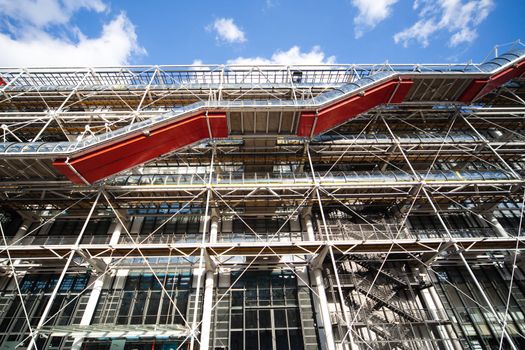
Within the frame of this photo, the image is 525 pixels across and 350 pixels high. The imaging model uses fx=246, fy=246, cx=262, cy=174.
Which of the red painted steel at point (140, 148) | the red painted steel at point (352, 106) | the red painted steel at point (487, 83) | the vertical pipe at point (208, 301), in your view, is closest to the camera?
the vertical pipe at point (208, 301)

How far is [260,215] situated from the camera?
1524 centimetres

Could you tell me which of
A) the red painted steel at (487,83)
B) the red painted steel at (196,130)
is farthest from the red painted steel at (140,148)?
the red painted steel at (487,83)

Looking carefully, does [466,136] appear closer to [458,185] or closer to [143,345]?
[458,185]

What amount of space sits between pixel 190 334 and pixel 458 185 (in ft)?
48.1

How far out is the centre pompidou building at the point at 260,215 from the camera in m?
11.5

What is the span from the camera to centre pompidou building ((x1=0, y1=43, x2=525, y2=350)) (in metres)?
11.5

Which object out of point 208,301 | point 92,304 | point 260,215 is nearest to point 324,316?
point 208,301

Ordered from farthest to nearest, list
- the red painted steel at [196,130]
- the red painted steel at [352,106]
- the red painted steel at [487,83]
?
the red painted steel at [487,83]
the red painted steel at [352,106]
the red painted steel at [196,130]

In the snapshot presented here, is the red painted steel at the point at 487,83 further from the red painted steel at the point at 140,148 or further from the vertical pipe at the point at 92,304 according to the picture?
the vertical pipe at the point at 92,304

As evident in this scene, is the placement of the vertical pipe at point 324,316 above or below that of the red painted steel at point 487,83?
below

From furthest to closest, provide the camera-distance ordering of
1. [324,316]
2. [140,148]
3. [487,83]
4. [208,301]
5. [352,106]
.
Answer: [487,83] < [352,106] < [140,148] < [208,301] < [324,316]

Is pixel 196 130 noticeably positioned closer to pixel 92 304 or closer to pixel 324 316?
pixel 92 304

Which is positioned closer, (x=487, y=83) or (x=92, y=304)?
(x=92, y=304)

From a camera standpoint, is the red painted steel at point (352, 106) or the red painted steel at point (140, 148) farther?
the red painted steel at point (352, 106)
